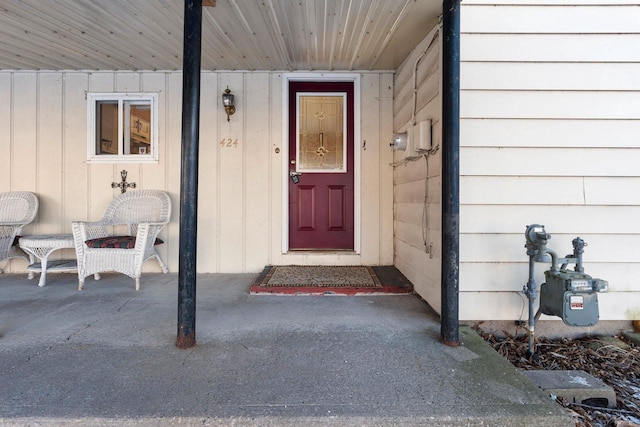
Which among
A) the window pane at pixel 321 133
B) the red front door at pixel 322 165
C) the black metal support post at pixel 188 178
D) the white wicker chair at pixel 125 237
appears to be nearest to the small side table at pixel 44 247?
the white wicker chair at pixel 125 237

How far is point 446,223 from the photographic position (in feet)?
5.69

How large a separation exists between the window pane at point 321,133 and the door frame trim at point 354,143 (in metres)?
0.15

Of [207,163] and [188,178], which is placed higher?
[207,163]

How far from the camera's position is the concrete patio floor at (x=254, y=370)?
3.88ft

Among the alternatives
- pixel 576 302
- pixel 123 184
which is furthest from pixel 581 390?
pixel 123 184

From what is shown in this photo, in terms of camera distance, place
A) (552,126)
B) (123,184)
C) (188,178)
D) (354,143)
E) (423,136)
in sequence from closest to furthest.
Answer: (188,178)
(552,126)
(423,136)
(123,184)
(354,143)

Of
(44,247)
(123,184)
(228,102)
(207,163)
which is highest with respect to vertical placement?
(228,102)

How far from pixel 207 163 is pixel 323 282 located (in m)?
1.81

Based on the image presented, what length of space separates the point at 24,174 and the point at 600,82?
17.0 ft

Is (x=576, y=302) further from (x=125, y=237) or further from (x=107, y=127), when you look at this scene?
(x=107, y=127)

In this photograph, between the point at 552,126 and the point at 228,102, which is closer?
the point at 552,126

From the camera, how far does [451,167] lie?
1722 millimetres

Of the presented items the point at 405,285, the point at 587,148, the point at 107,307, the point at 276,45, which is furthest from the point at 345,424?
the point at 276,45

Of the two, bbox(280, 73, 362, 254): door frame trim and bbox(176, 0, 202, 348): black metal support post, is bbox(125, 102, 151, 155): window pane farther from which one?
bbox(176, 0, 202, 348): black metal support post
